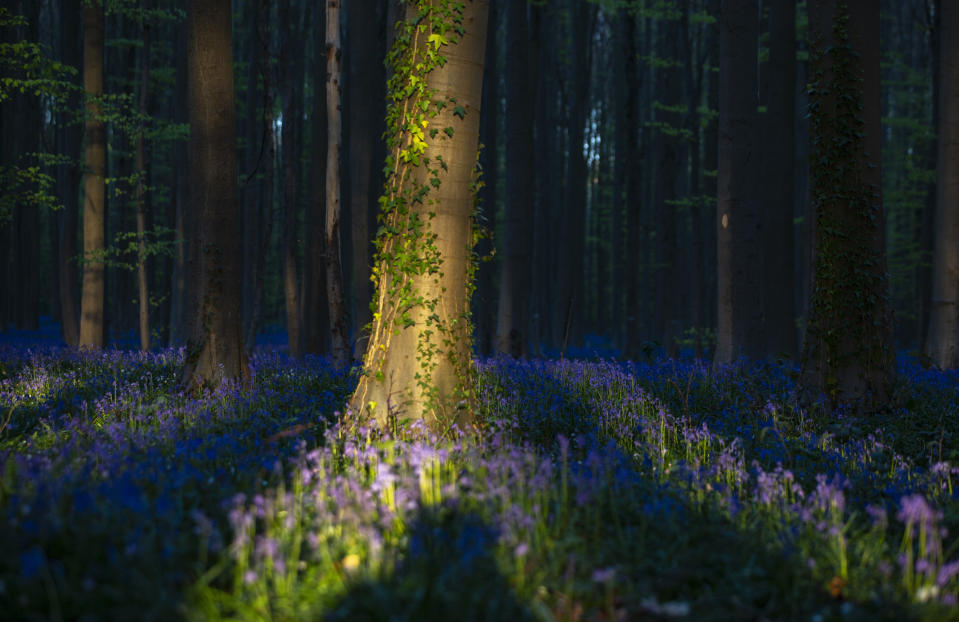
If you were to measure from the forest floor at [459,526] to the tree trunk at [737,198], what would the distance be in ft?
13.9

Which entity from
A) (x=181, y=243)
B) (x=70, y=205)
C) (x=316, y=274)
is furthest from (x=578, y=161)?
(x=70, y=205)

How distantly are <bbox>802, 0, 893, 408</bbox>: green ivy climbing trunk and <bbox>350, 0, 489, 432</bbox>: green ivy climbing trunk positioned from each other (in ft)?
15.0

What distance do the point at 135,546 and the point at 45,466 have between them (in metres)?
1.66

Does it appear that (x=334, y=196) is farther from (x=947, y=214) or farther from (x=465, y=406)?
(x=947, y=214)

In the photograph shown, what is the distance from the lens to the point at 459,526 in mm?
3652

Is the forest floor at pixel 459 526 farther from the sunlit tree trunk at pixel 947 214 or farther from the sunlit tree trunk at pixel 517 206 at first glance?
the sunlit tree trunk at pixel 517 206

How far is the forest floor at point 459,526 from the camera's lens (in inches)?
113

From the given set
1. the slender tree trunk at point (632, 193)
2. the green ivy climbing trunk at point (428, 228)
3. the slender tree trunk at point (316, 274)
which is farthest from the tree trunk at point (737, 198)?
the slender tree trunk at point (316, 274)

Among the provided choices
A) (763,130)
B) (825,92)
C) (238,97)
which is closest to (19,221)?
(238,97)

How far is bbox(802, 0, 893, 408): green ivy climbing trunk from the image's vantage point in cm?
802

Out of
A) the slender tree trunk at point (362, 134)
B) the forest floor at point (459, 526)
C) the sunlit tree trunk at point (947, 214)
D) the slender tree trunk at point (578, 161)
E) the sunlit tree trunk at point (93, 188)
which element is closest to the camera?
the forest floor at point (459, 526)

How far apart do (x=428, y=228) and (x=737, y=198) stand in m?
6.88

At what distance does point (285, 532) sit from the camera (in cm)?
331

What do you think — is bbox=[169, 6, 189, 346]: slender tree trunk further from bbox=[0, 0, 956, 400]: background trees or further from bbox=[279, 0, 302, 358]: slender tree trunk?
bbox=[279, 0, 302, 358]: slender tree trunk
